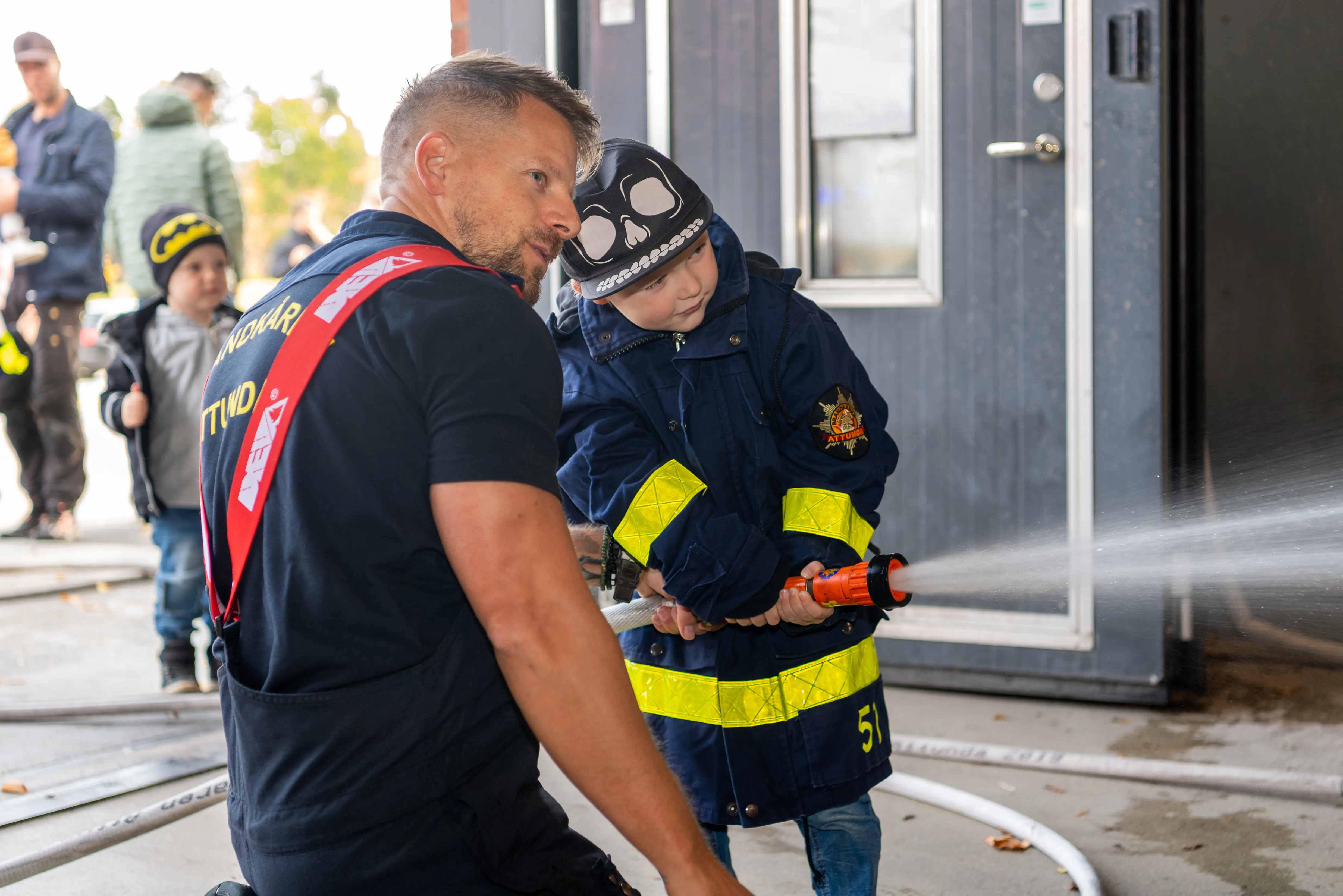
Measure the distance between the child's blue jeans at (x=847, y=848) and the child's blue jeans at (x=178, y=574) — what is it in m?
2.74

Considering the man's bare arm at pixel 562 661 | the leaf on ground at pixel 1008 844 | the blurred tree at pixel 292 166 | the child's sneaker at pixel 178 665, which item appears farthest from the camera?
the blurred tree at pixel 292 166

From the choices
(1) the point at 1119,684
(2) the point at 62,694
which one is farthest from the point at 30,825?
(1) the point at 1119,684

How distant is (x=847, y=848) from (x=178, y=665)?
2915mm

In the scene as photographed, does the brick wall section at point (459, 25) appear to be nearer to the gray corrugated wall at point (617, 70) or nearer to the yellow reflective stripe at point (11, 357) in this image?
the gray corrugated wall at point (617, 70)

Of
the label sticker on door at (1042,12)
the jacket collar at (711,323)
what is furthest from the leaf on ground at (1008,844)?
the label sticker on door at (1042,12)

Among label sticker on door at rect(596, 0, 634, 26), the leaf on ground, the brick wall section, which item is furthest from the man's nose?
the brick wall section

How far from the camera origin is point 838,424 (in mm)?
2078

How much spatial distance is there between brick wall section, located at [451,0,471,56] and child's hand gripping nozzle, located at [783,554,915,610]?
3.48 meters

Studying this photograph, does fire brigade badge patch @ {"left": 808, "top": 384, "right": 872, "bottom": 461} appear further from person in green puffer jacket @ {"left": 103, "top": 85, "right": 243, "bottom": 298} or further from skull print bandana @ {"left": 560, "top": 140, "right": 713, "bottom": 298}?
person in green puffer jacket @ {"left": 103, "top": 85, "right": 243, "bottom": 298}

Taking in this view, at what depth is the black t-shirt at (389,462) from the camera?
1274 millimetres

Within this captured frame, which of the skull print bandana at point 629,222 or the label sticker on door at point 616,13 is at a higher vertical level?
the label sticker on door at point 616,13

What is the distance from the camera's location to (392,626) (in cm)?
134

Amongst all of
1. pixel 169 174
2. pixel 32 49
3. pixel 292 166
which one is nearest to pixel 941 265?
pixel 169 174

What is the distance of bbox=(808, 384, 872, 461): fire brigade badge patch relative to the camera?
207 centimetres
